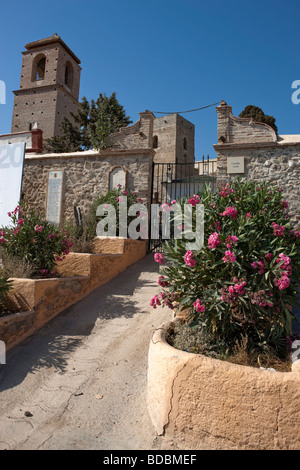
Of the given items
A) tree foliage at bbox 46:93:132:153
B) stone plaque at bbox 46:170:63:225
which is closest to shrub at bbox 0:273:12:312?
stone plaque at bbox 46:170:63:225

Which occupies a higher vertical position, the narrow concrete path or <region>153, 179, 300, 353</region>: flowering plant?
<region>153, 179, 300, 353</region>: flowering plant

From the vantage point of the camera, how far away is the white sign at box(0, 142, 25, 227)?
29.9 ft

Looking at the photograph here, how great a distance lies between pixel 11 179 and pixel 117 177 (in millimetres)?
3472

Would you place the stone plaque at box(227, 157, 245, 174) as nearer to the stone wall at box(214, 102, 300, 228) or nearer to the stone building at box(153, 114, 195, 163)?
the stone wall at box(214, 102, 300, 228)

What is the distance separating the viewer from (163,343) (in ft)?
7.99

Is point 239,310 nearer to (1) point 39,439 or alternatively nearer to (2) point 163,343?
(2) point 163,343

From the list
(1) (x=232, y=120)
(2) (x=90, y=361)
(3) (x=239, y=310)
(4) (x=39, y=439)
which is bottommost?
(4) (x=39, y=439)

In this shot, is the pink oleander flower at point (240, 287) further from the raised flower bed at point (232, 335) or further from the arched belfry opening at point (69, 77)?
the arched belfry opening at point (69, 77)

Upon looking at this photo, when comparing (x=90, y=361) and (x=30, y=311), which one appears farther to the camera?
(x=30, y=311)

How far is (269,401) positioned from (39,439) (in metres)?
1.66

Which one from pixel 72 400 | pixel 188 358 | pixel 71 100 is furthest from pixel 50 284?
pixel 71 100

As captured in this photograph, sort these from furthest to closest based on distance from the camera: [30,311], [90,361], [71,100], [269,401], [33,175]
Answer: [71,100] → [33,175] → [30,311] → [90,361] → [269,401]

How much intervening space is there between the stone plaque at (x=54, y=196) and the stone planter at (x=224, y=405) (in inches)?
308

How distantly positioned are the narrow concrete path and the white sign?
5.86 m
